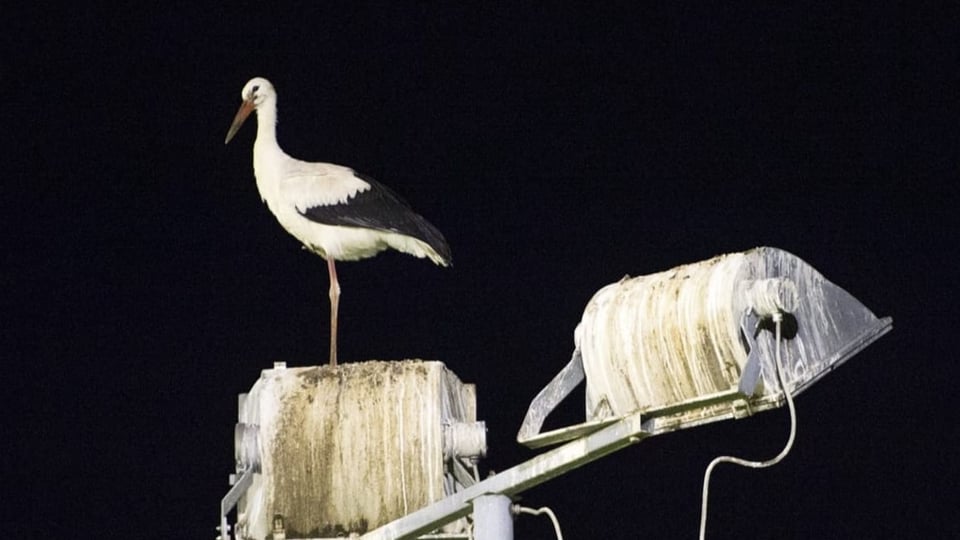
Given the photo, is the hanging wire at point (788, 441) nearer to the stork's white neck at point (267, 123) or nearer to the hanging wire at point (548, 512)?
the hanging wire at point (548, 512)

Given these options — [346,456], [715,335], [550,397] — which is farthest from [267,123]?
[715,335]

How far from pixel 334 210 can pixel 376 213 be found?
167 mm

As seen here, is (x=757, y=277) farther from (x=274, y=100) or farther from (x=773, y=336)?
(x=274, y=100)

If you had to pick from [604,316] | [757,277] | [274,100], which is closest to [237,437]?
[604,316]

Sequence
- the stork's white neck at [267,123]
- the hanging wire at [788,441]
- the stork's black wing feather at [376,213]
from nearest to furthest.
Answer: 1. the hanging wire at [788,441]
2. the stork's black wing feather at [376,213]
3. the stork's white neck at [267,123]

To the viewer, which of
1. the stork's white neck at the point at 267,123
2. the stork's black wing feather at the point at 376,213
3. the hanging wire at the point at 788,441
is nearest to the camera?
the hanging wire at the point at 788,441

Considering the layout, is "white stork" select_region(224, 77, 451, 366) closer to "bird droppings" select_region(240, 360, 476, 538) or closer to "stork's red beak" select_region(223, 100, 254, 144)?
"stork's red beak" select_region(223, 100, 254, 144)

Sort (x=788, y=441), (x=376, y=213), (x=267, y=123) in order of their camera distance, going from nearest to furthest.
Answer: (x=788, y=441) → (x=376, y=213) → (x=267, y=123)

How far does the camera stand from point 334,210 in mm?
8695

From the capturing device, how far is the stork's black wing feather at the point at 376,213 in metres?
8.58

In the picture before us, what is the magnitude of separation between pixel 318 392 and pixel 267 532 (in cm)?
39

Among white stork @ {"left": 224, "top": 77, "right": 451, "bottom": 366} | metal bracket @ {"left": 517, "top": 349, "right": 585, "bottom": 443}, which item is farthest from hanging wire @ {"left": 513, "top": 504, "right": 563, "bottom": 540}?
white stork @ {"left": 224, "top": 77, "right": 451, "bottom": 366}

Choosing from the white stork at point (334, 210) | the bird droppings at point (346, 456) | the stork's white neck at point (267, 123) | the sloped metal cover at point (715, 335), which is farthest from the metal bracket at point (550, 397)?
the stork's white neck at point (267, 123)

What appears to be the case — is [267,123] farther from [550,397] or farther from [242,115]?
[550,397]
